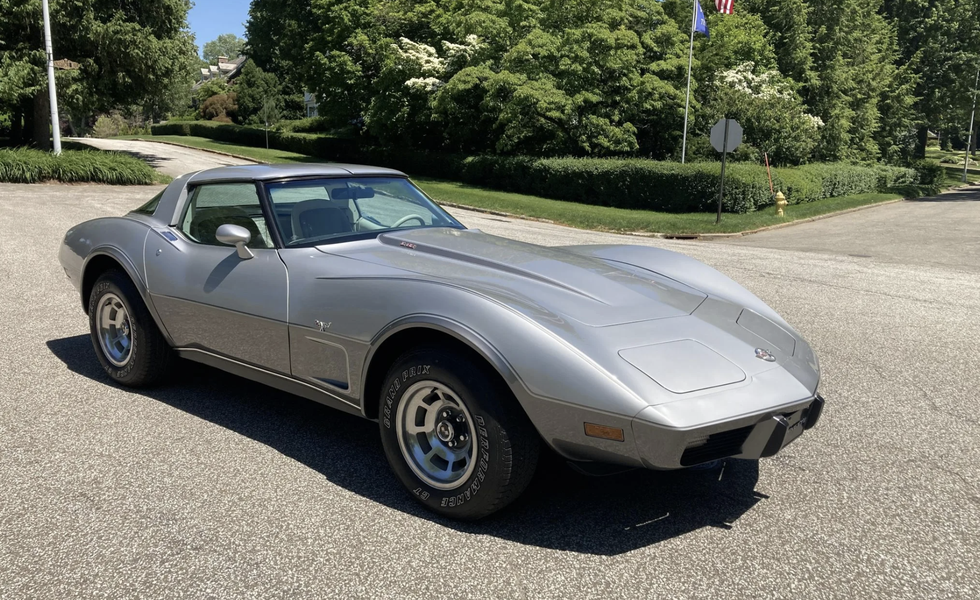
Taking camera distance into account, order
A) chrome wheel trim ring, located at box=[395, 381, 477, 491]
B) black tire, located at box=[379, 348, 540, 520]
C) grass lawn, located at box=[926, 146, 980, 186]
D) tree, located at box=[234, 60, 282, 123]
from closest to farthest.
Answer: black tire, located at box=[379, 348, 540, 520] → chrome wheel trim ring, located at box=[395, 381, 477, 491] → tree, located at box=[234, 60, 282, 123] → grass lawn, located at box=[926, 146, 980, 186]

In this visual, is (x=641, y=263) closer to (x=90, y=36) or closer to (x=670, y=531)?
(x=670, y=531)

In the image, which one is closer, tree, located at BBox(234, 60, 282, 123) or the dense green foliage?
the dense green foliage

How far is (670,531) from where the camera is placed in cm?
324

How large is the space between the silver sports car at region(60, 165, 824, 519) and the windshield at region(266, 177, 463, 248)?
1 cm

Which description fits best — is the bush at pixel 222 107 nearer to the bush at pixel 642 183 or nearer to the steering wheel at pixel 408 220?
the bush at pixel 642 183

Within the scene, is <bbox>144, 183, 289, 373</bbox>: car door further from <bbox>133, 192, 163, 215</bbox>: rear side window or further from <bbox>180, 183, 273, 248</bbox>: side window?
<bbox>133, 192, 163, 215</bbox>: rear side window

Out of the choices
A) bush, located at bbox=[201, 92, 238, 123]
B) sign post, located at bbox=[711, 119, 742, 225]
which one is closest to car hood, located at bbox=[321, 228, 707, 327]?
sign post, located at bbox=[711, 119, 742, 225]

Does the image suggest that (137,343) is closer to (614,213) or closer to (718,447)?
(718,447)

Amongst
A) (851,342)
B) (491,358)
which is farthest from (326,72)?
(491,358)

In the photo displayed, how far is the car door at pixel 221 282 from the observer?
3.96m

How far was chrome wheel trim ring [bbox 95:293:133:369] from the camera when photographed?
491cm

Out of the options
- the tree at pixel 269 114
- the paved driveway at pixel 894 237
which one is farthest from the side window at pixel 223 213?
the tree at pixel 269 114

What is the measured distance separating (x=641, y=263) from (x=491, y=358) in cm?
181

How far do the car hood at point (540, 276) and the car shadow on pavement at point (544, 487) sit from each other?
0.84 meters
